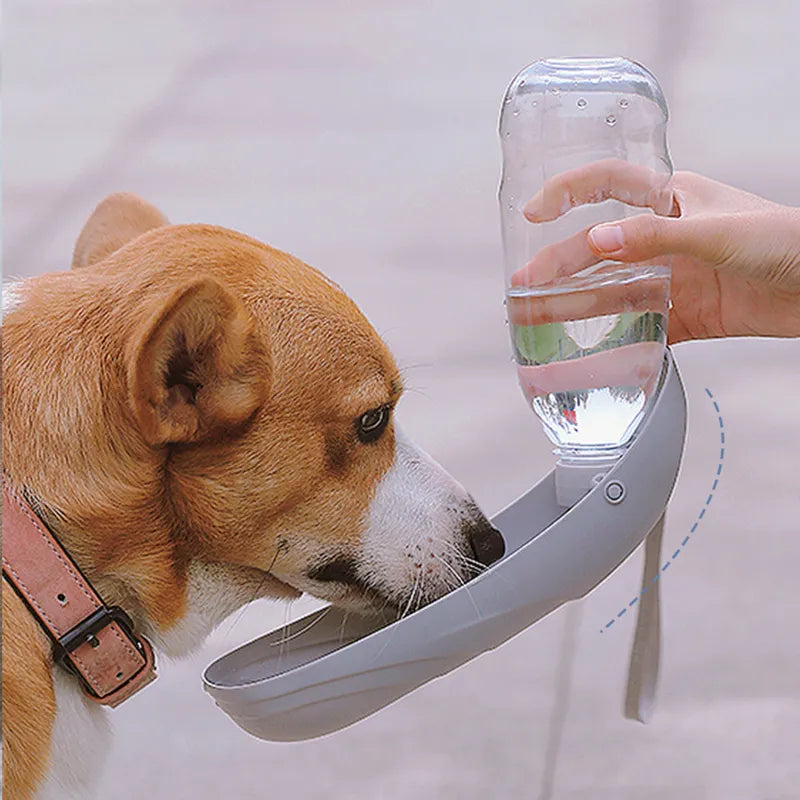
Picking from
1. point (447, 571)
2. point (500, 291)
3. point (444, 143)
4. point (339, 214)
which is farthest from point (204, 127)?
point (447, 571)

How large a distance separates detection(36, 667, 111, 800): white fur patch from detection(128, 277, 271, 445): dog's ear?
0.24 m

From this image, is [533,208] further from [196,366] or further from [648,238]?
[196,366]

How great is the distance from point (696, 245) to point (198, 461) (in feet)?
1.77

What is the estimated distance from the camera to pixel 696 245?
119cm

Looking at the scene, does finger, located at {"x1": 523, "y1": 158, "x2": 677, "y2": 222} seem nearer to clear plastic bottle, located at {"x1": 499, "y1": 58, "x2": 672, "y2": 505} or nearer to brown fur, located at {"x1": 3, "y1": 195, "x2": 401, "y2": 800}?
clear plastic bottle, located at {"x1": 499, "y1": 58, "x2": 672, "y2": 505}

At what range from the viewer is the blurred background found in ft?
6.56

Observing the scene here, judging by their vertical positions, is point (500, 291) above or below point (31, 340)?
below

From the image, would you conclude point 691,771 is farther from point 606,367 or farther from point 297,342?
point 297,342

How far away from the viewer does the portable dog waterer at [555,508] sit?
43.4 inches

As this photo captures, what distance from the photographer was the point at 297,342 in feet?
3.56

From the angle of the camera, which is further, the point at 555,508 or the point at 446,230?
the point at 446,230

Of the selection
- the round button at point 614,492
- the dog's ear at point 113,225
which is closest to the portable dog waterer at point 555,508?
the round button at point 614,492

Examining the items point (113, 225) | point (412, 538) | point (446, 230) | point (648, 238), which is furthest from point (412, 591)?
point (446, 230)

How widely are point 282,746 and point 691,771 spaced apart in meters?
0.70
